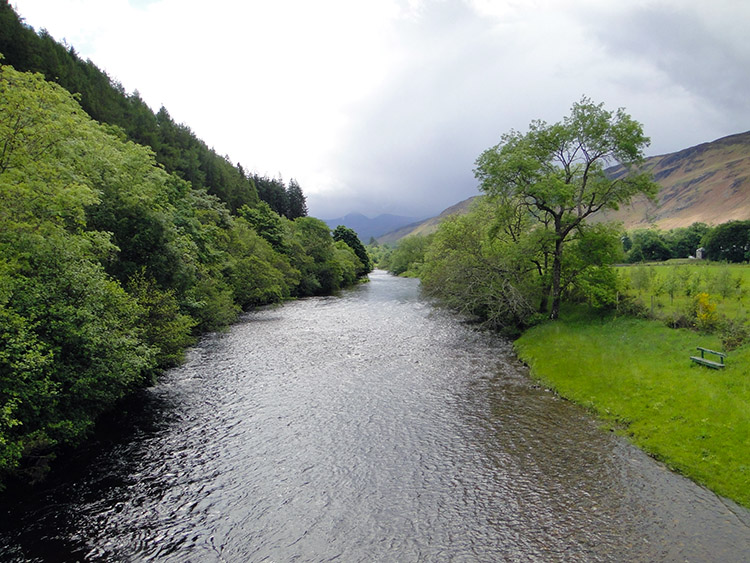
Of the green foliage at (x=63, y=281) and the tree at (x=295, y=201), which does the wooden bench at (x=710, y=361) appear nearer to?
the green foliage at (x=63, y=281)

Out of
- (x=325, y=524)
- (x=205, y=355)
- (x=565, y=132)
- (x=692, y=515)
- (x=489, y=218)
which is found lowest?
(x=692, y=515)

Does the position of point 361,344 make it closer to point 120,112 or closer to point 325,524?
point 325,524

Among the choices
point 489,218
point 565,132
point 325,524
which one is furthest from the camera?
point 489,218

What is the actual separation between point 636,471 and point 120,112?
89398mm

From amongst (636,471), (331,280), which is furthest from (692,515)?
(331,280)

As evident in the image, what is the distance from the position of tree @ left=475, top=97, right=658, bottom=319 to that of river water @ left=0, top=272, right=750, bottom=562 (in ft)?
54.1

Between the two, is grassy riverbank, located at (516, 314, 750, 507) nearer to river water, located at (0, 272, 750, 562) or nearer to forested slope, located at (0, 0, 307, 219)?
river water, located at (0, 272, 750, 562)

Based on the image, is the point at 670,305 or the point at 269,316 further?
the point at 269,316

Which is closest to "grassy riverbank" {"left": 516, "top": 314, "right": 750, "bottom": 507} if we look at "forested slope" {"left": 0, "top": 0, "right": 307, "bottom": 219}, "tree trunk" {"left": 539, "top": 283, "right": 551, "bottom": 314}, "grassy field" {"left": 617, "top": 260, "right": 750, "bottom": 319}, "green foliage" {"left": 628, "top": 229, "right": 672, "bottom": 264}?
"grassy field" {"left": 617, "top": 260, "right": 750, "bottom": 319}

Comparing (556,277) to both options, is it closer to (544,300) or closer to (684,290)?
(544,300)

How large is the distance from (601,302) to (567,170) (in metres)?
11.6

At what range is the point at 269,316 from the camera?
157ft

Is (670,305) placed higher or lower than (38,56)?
lower

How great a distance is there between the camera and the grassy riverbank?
13807 mm
